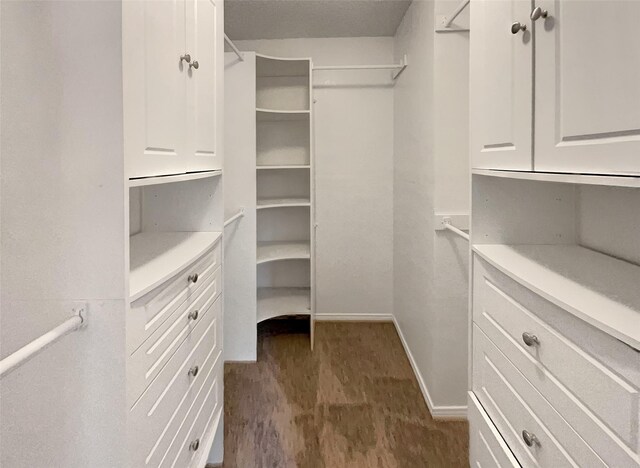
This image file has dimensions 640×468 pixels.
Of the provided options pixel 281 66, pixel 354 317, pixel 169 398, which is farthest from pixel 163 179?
pixel 354 317

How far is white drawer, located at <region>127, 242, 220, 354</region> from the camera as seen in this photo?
46.1 inches

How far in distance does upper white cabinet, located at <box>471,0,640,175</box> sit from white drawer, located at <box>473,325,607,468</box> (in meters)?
0.53

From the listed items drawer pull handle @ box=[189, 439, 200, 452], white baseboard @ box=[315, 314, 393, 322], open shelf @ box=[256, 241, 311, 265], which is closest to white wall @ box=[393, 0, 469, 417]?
open shelf @ box=[256, 241, 311, 265]

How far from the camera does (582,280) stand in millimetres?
1189

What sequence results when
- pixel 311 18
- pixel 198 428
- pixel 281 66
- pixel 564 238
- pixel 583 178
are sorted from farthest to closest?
pixel 281 66, pixel 311 18, pixel 198 428, pixel 564 238, pixel 583 178

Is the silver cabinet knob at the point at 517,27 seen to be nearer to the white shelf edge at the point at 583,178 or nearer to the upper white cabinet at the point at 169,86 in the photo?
the white shelf edge at the point at 583,178

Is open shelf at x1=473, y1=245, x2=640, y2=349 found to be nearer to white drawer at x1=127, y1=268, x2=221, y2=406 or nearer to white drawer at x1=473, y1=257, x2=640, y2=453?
white drawer at x1=473, y1=257, x2=640, y2=453

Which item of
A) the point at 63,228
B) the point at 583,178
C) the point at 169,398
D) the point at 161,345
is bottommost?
the point at 169,398

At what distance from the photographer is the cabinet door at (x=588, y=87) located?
80 centimetres

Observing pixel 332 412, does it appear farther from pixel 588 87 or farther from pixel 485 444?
pixel 588 87

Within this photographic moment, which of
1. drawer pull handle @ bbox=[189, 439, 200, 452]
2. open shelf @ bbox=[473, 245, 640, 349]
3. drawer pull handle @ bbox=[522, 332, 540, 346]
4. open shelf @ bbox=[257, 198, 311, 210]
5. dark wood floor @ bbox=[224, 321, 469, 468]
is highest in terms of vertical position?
open shelf @ bbox=[257, 198, 311, 210]

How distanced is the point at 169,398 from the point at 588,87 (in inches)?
51.9

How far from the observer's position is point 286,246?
3.93 m

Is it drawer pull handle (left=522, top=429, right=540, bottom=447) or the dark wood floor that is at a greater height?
drawer pull handle (left=522, top=429, right=540, bottom=447)
